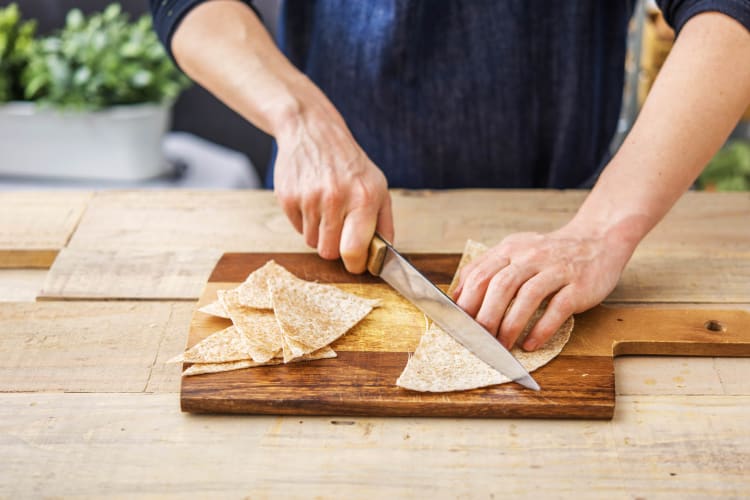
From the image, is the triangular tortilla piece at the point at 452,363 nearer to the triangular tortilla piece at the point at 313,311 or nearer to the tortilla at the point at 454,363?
the tortilla at the point at 454,363

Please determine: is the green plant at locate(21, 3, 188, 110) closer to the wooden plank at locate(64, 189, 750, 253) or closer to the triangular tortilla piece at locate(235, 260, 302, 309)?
the wooden plank at locate(64, 189, 750, 253)

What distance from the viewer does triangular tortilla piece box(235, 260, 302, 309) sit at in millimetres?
1226

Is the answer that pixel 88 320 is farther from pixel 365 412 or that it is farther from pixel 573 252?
pixel 573 252

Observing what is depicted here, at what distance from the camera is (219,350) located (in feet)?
3.75

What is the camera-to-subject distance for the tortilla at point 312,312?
45.1 inches

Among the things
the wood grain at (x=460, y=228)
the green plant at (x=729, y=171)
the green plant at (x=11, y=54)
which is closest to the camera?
the wood grain at (x=460, y=228)

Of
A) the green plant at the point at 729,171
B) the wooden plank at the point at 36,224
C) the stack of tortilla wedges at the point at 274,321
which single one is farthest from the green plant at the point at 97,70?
the green plant at the point at 729,171

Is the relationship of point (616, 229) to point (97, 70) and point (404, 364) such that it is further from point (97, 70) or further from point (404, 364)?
point (97, 70)

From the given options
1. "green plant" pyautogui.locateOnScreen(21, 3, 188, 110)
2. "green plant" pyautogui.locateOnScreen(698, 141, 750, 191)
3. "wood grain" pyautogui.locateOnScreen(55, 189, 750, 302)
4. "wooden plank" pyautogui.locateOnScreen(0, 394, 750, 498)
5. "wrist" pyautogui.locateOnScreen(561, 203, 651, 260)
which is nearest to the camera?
"wooden plank" pyautogui.locateOnScreen(0, 394, 750, 498)

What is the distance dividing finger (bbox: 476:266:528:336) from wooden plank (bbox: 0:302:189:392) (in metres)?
0.44

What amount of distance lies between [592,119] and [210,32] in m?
0.81

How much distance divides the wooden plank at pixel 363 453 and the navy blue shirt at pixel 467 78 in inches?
30.4

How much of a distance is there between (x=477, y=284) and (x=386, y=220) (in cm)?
25

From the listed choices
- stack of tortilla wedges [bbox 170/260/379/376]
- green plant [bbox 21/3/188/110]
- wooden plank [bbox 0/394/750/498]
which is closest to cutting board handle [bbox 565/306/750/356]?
wooden plank [bbox 0/394/750/498]
